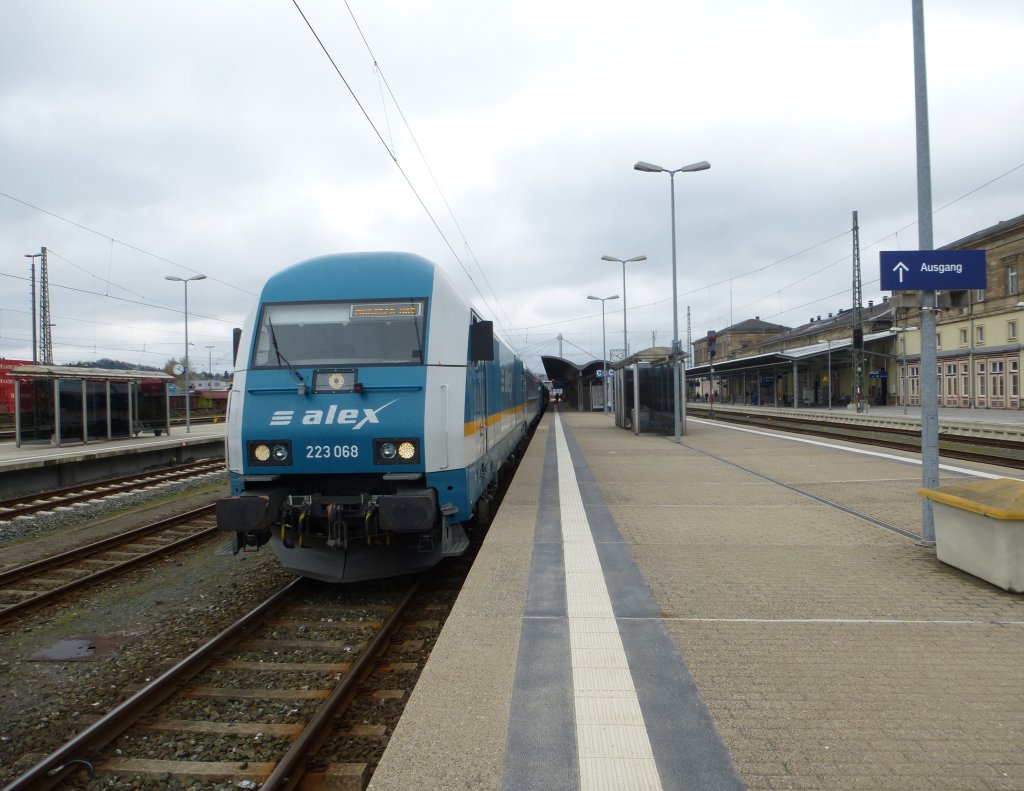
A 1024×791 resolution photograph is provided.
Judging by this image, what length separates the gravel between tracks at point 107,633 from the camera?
13.5 feet

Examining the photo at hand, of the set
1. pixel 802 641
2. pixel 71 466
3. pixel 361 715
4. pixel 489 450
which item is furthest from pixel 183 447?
pixel 802 641

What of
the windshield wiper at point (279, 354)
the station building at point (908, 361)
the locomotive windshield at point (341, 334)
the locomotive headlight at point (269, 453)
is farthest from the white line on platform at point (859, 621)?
the station building at point (908, 361)

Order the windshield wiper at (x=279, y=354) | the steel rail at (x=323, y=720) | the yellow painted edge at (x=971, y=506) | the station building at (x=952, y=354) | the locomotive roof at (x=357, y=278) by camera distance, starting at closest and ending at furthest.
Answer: the steel rail at (x=323, y=720) → the yellow painted edge at (x=971, y=506) → the windshield wiper at (x=279, y=354) → the locomotive roof at (x=357, y=278) → the station building at (x=952, y=354)

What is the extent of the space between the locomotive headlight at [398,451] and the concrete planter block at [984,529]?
13.8 feet

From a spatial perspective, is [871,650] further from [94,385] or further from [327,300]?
[94,385]

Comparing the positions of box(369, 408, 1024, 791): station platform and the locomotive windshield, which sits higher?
the locomotive windshield

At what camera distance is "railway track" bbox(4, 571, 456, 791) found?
11.4ft

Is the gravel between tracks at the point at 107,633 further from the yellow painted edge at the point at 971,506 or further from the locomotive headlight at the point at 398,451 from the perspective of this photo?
the yellow painted edge at the point at 971,506

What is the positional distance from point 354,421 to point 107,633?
2.73 metres

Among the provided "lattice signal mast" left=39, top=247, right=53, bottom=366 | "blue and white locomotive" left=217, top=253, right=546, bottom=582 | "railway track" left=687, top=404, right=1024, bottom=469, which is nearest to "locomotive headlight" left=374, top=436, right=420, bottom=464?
"blue and white locomotive" left=217, top=253, right=546, bottom=582

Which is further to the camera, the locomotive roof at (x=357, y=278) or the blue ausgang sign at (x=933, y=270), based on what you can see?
the locomotive roof at (x=357, y=278)

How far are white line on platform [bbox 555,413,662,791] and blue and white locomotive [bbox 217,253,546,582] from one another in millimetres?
1420

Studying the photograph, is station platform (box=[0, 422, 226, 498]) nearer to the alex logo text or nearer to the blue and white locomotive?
the blue and white locomotive

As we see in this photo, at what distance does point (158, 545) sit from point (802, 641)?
8.11 meters
